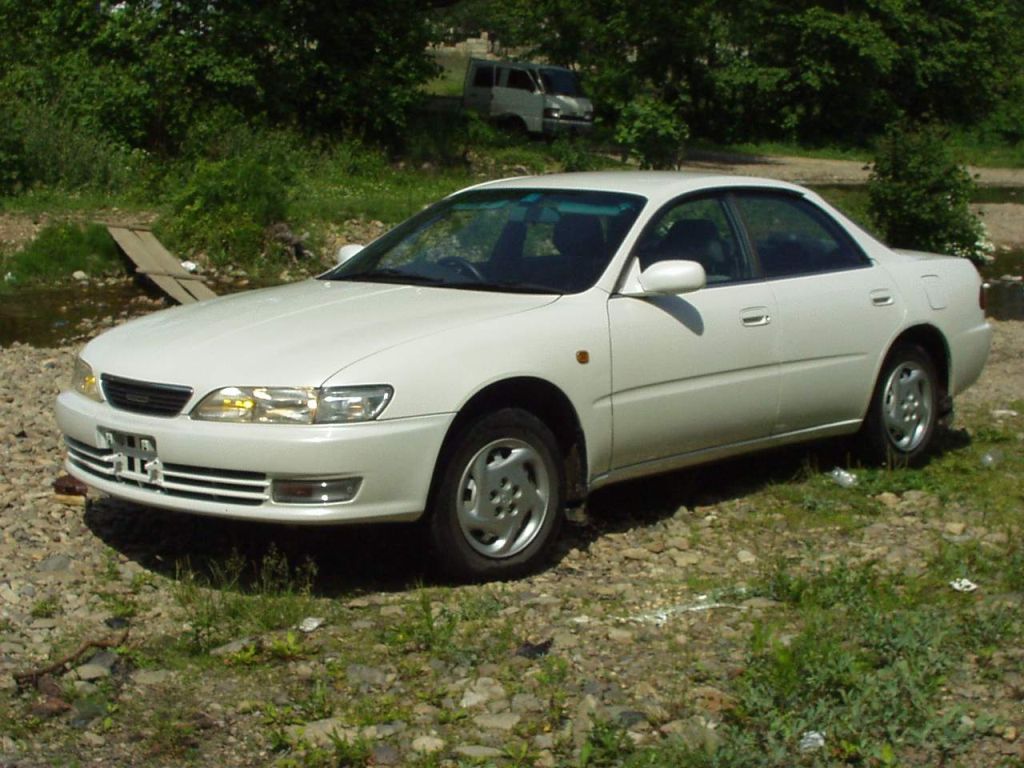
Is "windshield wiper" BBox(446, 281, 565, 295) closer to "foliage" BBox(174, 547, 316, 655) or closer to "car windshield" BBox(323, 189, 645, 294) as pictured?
"car windshield" BBox(323, 189, 645, 294)

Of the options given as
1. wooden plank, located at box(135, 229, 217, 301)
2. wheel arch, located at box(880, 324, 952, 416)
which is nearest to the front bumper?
wheel arch, located at box(880, 324, 952, 416)

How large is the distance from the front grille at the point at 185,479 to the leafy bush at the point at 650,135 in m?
17.9

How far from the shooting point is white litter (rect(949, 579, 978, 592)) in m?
6.09

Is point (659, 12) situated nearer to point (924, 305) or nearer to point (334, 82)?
point (334, 82)

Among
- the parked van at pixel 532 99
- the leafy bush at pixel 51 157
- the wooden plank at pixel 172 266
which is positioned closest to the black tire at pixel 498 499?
the wooden plank at pixel 172 266

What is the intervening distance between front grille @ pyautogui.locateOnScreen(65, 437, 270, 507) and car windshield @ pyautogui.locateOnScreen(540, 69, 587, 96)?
29.3 metres

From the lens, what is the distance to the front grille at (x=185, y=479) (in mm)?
5680

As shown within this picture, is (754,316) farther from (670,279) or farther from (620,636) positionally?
(620,636)

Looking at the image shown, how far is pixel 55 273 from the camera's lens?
16953 millimetres

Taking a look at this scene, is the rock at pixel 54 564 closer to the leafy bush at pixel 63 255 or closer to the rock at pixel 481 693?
the rock at pixel 481 693

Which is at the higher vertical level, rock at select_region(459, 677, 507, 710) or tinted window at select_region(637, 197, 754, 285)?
tinted window at select_region(637, 197, 754, 285)

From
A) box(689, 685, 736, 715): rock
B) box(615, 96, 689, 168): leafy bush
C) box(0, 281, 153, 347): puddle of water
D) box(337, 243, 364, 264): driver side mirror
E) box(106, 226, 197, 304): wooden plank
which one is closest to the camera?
box(689, 685, 736, 715): rock

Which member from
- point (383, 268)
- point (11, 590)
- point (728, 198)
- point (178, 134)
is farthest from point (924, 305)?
point (178, 134)

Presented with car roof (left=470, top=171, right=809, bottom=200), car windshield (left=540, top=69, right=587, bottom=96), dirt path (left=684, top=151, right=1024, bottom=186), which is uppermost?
car roof (left=470, top=171, right=809, bottom=200)
